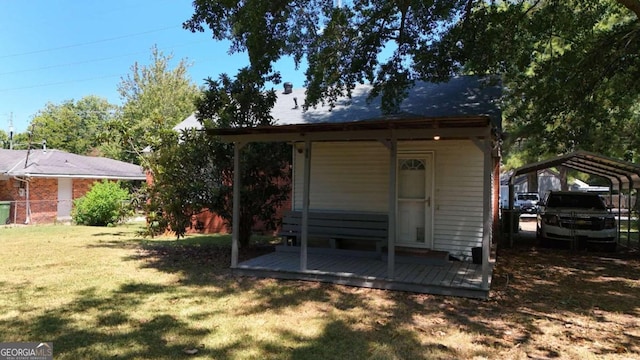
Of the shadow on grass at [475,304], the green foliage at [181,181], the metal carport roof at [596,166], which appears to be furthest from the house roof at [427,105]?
the shadow on grass at [475,304]

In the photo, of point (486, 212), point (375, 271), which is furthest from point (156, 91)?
point (486, 212)

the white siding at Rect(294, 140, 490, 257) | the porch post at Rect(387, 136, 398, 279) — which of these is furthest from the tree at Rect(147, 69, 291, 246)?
the porch post at Rect(387, 136, 398, 279)

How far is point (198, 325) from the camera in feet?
16.2

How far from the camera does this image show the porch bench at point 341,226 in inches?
335

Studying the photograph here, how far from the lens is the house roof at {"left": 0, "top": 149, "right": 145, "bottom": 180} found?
20.1 metres

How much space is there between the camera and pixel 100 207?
→ 703 inches

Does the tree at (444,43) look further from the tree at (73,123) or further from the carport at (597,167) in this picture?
the tree at (73,123)

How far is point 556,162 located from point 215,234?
11.2 m

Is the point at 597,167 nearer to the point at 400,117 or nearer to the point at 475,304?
the point at 400,117

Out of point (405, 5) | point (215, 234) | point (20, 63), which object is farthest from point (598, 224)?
point (20, 63)

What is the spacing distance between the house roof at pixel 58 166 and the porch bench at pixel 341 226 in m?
13.0

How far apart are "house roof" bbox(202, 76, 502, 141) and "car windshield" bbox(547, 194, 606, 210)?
3.61 meters

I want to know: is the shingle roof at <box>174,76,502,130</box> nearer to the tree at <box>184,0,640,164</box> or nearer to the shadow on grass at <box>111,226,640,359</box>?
the tree at <box>184,0,640,164</box>

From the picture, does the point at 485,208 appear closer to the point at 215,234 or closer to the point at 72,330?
the point at 72,330
